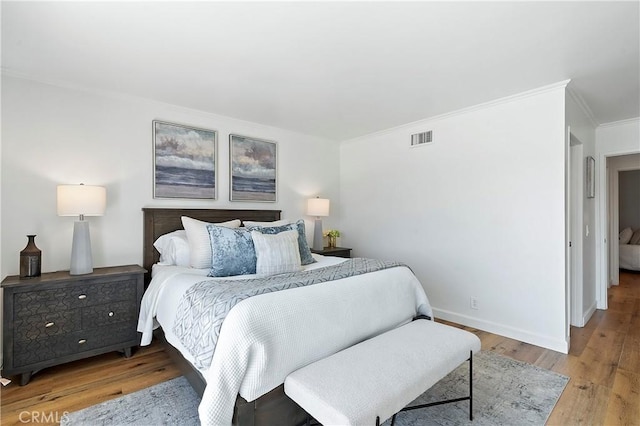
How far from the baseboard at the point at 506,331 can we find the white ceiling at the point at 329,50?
7.71ft

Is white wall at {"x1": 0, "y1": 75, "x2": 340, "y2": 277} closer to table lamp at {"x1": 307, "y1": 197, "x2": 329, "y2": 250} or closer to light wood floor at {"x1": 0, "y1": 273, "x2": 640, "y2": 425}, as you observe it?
light wood floor at {"x1": 0, "y1": 273, "x2": 640, "y2": 425}

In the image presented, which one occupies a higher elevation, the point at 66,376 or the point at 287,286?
the point at 287,286

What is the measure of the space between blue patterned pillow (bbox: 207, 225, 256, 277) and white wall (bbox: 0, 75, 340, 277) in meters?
1.09

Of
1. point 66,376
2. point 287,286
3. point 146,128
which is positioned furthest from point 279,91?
point 66,376

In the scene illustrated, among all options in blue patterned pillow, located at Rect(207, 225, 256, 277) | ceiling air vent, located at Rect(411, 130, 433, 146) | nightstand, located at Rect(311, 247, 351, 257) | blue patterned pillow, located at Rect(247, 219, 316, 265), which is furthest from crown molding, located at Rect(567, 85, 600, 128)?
blue patterned pillow, located at Rect(207, 225, 256, 277)

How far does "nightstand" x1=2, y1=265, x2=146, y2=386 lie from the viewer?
2252 millimetres

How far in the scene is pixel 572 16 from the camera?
1876 millimetres

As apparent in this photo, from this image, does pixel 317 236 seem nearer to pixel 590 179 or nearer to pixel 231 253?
pixel 231 253

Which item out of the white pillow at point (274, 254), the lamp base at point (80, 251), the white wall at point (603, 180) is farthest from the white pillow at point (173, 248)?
the white wall at point (603, 180)

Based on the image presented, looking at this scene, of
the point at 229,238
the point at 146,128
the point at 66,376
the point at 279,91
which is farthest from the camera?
the point at 146,128

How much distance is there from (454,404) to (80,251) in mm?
3091

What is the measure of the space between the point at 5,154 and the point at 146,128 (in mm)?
1106

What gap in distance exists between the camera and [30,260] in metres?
2.44

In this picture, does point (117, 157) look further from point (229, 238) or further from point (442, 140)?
point (442, 140)
